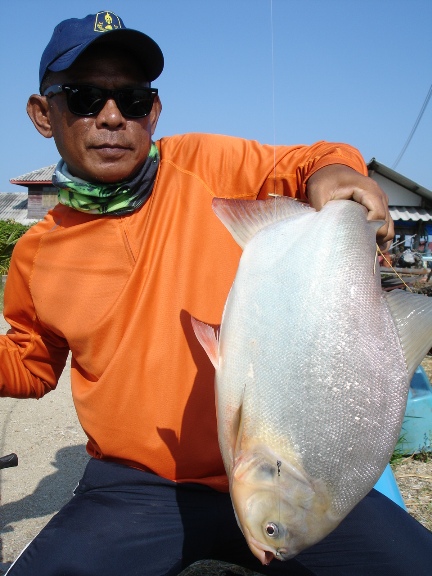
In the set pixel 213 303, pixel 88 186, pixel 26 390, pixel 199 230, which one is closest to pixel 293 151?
pixel 199 230

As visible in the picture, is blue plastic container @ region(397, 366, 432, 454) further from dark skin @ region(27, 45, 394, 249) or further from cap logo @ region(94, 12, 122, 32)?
cap logo @ region(94, 12, 122, 32)

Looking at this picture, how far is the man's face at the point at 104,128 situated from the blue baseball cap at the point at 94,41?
49mm

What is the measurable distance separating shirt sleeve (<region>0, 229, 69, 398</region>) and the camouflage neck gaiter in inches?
12.0

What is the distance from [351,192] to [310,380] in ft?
2.09

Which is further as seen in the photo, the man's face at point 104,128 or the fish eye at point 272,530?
the man's face at point 104,128

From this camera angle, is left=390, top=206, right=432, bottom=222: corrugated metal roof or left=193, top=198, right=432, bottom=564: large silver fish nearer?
left=193, top=198, right=432, bottom=564: large silver fish

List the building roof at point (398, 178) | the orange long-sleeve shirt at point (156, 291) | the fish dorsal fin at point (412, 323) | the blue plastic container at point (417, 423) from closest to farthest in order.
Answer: the fish dorsal fin at point (412, 323), the orange long-sleeve shirt at point (156, 291), the blue plastic container at point (417, 423), the building roof at point (398, 178)

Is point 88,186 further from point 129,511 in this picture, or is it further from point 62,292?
point 129,511

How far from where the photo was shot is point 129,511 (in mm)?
2289

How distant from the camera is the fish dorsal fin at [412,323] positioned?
173cm

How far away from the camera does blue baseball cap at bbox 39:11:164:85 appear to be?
2361mm

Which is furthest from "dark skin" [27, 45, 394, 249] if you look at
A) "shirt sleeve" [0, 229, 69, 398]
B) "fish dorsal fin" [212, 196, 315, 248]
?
"fish dorsal fin" [212, 196, 315, 248]

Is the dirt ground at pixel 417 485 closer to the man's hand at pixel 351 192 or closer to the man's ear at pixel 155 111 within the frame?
Answer: the man's hand at pixel 351 192

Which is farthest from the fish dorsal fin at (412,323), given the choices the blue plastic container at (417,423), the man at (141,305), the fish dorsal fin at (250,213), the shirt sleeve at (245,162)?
the blue plastic container at (417,423)
